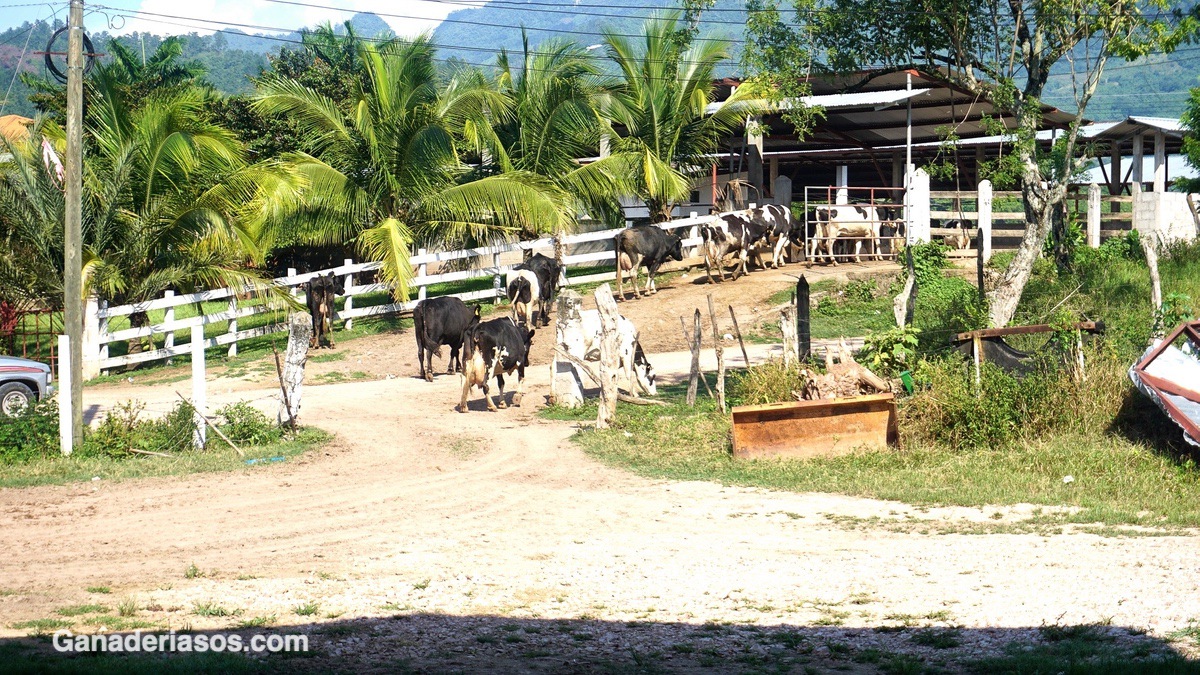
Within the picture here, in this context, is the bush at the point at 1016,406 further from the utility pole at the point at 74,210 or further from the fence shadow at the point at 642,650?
the utility pole at the point at 74,210

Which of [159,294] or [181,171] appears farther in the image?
[159,294]

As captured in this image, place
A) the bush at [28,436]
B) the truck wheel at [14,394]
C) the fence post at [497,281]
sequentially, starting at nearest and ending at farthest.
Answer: the bush at [28,436], the truck wheel at [14,394], the fence post at [497,281]

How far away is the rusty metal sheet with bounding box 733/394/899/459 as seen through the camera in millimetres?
13219

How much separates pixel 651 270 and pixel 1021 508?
16.1 metres

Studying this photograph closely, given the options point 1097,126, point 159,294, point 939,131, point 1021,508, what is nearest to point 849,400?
point 1021,508

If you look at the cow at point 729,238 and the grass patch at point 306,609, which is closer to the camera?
the grass patch at point 306,609

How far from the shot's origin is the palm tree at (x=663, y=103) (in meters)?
27.8

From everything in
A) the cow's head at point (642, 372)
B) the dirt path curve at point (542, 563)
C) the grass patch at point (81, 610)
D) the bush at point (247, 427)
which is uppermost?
the cow's head at point (642, 372)

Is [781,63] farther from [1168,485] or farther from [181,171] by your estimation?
[181,171]

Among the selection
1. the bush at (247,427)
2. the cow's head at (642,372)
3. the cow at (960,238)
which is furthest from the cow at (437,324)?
the cow at (960,238)

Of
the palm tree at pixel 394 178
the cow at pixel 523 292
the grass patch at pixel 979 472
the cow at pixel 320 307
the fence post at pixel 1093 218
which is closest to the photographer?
the grass patch at pixel 979 472

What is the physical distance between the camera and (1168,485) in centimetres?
1123

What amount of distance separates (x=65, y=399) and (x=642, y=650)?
9.50m

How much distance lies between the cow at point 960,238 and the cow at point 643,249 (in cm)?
645
